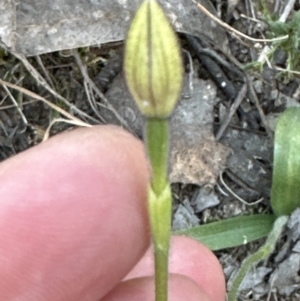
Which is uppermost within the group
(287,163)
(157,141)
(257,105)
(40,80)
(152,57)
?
(152,57)

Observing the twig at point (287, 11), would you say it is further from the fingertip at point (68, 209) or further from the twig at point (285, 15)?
the fingertip at point (68, 209)

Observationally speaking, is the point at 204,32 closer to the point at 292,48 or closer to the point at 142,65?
the point at 292,48

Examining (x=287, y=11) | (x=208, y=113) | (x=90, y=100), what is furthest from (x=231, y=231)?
(x=287, y=11)

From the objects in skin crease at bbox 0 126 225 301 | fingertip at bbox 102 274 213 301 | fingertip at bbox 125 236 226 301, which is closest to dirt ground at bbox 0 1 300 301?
fingertip at bbox 125 236 226 301

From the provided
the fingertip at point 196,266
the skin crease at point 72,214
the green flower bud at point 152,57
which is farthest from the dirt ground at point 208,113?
the green flower bud at point 152,57

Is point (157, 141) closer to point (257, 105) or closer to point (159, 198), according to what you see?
point (159, 198)
